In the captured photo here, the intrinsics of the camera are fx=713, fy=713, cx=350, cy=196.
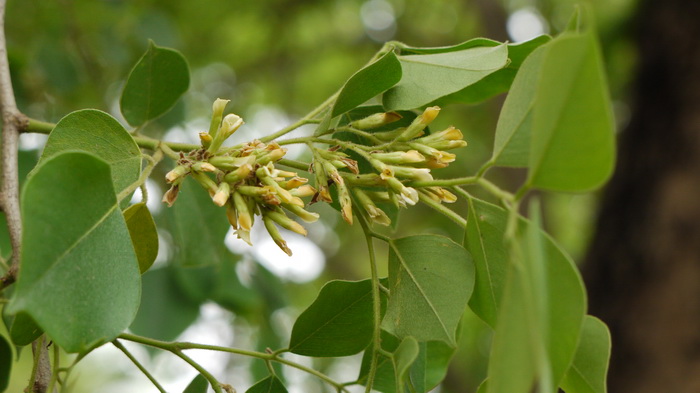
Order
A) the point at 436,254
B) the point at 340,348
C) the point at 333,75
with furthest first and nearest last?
the point at 333,75 < the point at 340,348 < the point at 436,254

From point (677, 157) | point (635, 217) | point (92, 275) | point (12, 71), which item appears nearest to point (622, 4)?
point (677, 157)

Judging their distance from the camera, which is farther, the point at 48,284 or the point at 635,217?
the point at 635,217

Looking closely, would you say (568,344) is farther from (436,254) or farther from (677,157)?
(677,157)

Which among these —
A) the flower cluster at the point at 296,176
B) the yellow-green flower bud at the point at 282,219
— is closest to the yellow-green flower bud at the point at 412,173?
the flower cluster at the point at 296,176

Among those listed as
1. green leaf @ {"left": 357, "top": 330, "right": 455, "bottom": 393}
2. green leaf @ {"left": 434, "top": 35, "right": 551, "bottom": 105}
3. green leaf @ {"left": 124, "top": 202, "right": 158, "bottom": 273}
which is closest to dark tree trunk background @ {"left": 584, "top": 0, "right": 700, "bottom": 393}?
green leaf @ {"left": 357, "top": 330, "right": 455, "bottom": 393}

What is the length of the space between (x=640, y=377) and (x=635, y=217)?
2.63 ft

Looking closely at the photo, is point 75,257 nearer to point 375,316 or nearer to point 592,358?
point 375,316

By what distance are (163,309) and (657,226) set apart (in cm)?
265

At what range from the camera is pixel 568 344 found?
2.00 feet

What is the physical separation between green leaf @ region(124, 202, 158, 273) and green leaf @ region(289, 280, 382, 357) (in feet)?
0.65

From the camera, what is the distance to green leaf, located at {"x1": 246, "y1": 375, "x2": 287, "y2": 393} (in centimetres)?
87

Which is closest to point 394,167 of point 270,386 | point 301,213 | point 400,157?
point 400,157

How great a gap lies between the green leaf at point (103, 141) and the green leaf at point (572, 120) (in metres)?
0.45

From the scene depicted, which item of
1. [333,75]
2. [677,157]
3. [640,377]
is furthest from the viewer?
[333,75]
